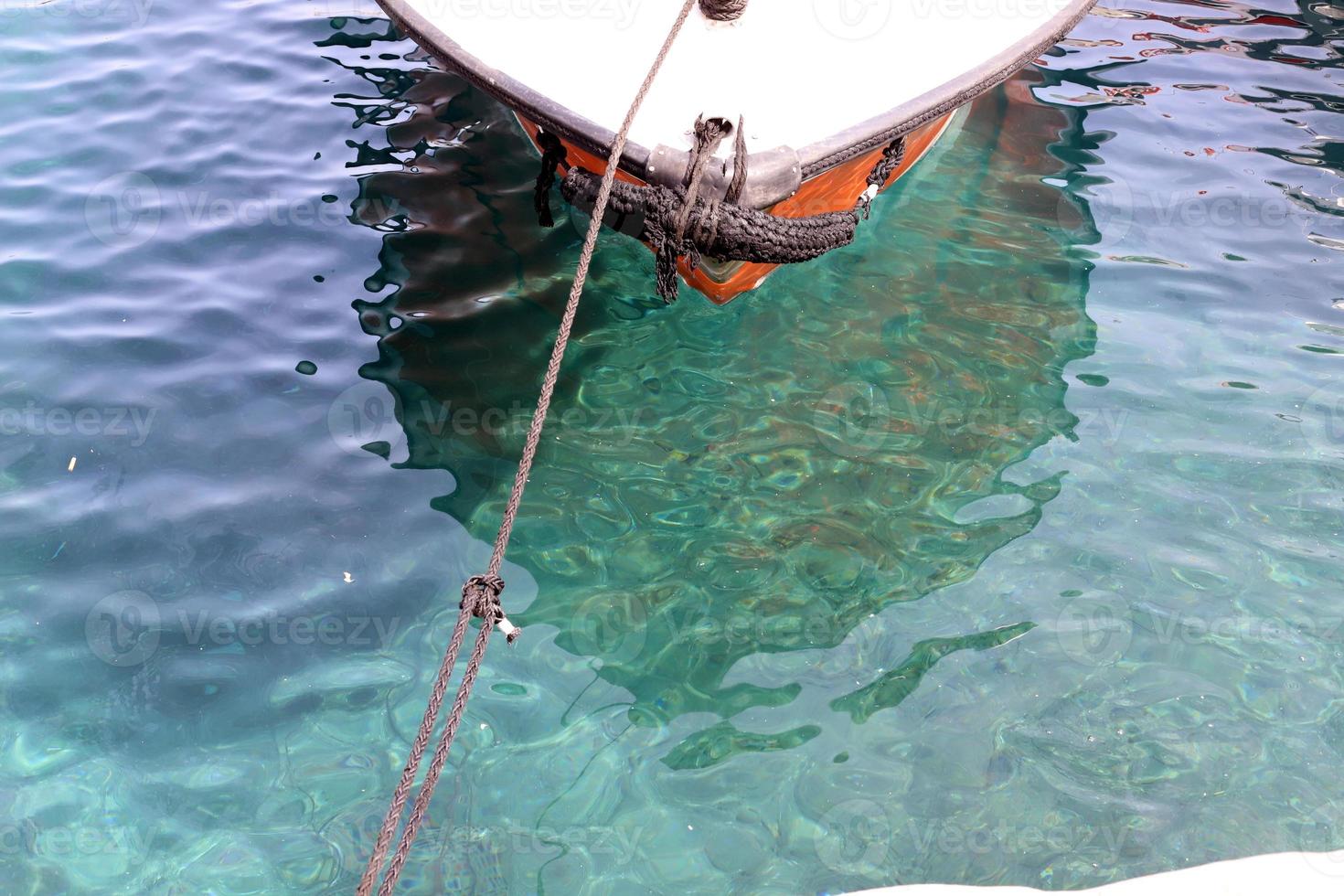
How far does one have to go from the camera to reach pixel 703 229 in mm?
3635

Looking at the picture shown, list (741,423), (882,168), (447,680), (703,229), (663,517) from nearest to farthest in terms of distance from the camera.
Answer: (447,680) → (703,229) → (663,517) → (882,168) → (741,423)

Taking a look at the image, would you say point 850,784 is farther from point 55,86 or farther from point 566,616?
point 55,86

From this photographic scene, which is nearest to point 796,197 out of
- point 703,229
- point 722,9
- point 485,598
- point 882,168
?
point 882,168

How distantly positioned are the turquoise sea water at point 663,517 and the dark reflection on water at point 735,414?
0.02 meters

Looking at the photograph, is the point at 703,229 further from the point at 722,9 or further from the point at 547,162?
the point at 722,9

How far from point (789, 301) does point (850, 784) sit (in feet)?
8.62

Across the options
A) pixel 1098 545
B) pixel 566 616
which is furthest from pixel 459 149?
pixel 1098 545

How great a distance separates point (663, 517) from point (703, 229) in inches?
46.2

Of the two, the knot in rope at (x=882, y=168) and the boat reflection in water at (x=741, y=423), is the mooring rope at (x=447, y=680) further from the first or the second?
the knot in rope at (x=882, y=168)

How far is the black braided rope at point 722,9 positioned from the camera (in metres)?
4.51

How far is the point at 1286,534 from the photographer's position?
162 inches

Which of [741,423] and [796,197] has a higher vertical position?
[796,197]

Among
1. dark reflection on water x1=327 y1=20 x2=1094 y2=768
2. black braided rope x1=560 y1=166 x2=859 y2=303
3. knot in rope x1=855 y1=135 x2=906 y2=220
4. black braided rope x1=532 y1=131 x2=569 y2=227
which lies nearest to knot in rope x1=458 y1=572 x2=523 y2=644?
dark reflection on water x1=327 y1=20 x2=1094 y2=768

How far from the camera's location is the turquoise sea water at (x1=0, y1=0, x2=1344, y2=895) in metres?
3.26
